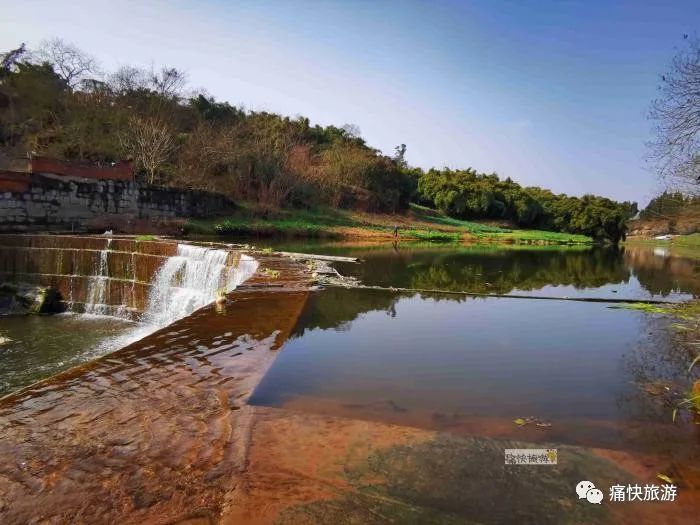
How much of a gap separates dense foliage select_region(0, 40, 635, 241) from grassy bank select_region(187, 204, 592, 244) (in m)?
1.35

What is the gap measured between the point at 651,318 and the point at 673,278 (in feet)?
32.7

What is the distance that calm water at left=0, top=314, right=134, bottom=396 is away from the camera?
7137 mm

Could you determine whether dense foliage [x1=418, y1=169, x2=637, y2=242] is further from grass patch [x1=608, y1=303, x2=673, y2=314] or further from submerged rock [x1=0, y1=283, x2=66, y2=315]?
submerged rock [x1=0, y1=283, x2=66, y2=315]

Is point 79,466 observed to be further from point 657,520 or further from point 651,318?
point 651,318

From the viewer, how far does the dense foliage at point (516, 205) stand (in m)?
44.0

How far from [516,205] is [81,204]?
39.7 m

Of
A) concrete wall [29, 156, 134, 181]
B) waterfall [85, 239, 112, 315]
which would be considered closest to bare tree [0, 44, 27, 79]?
concrete wall [29, 156, 134, 181]

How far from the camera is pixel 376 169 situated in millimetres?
37375

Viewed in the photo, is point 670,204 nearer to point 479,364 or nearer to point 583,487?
point 479,364

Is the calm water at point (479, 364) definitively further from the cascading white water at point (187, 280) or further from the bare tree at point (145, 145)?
the bare tree at point (145, 145)

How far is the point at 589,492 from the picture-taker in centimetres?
280

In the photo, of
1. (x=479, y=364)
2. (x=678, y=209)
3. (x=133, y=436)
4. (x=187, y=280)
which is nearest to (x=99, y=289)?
(x=187, y=280)

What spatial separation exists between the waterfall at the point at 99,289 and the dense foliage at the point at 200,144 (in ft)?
32.1

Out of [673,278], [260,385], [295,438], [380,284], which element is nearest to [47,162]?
[380,284]
